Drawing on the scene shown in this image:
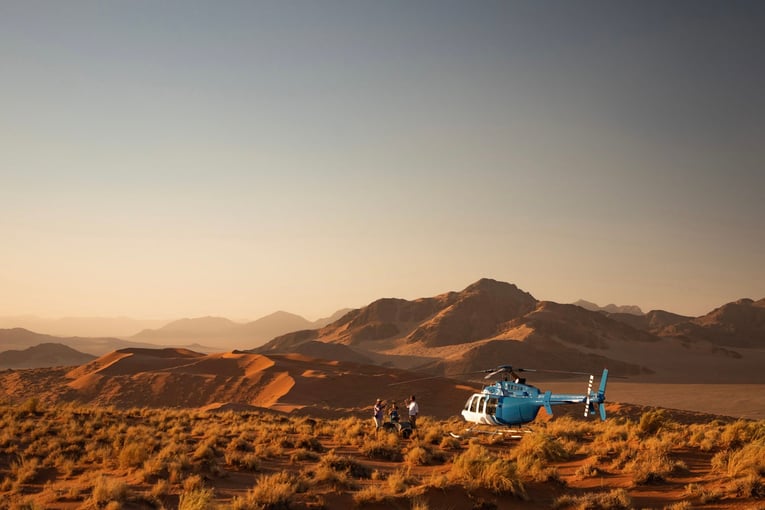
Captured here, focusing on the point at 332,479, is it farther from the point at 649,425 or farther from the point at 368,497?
the point at 649,425

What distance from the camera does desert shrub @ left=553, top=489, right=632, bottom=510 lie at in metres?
11.2

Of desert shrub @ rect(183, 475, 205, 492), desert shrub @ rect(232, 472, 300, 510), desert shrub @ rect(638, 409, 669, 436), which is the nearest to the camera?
desert shrub @ rect(232, 472, 300, 510)

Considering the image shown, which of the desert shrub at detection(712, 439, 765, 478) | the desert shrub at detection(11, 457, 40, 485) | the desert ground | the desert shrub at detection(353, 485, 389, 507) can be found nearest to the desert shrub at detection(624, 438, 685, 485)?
the desert ground

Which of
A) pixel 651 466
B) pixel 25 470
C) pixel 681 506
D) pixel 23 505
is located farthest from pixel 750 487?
pixel 25 470

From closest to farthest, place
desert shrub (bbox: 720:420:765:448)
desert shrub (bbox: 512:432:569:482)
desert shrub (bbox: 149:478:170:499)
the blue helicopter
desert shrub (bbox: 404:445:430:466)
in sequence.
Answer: desert shrub (bbox: 149:478:170:499) → desert shrub (bbox: 512:432:569:482) → desert shrub (bbox: 404:445:430:466) → desert shrub (bbox: 720:420:765:448) → the blue helicopter

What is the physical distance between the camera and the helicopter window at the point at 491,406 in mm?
20141

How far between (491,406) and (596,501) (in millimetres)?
8810

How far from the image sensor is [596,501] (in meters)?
11.4

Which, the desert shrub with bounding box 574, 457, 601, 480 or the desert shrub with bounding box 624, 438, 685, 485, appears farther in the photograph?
the desert shrub with bounding box 574, 457, 601, 480

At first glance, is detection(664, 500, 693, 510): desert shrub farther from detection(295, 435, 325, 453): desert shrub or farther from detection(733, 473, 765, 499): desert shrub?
detection(295, 435, 325, 453): desert shrub

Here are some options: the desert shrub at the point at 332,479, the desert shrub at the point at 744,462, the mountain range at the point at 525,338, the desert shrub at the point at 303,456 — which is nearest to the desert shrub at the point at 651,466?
the desert shrub at the point at 744,462

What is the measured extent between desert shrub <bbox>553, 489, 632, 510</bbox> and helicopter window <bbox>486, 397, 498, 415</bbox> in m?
8.23

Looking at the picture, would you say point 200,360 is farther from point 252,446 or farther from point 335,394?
point 252,446

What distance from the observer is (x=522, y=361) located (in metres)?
79.9
